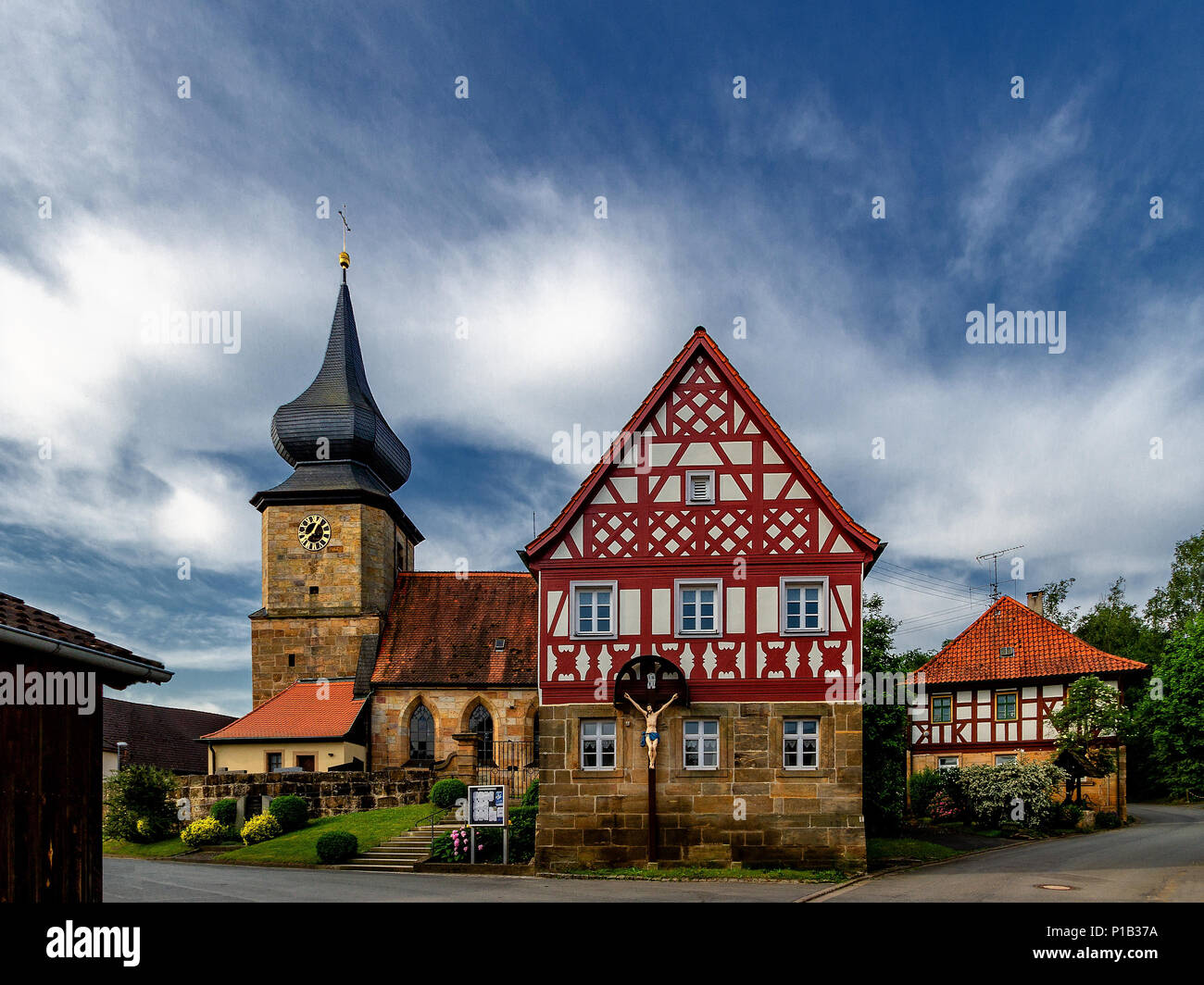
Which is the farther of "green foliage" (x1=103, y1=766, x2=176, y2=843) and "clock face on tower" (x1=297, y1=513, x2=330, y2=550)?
"clock face on tower" (x1=297, y1=513, x2=330, y2=550)

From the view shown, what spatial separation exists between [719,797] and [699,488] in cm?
669

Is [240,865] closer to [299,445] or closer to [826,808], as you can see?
[826,808]

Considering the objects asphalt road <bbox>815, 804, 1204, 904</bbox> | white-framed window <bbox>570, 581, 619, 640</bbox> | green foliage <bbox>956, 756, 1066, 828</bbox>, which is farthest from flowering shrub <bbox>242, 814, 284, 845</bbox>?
green foliage <bbox>956, 756, 1066, 828</bbox>

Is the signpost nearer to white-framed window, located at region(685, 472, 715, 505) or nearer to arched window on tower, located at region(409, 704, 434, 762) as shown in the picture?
white-framed window, located at region(685, 472, 715, 505)

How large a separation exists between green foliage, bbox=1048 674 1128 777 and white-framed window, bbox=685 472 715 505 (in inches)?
700

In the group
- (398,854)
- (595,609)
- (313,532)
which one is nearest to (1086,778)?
(595,609)

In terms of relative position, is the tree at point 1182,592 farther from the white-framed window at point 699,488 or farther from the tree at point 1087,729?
the white-framed window at point 699,488

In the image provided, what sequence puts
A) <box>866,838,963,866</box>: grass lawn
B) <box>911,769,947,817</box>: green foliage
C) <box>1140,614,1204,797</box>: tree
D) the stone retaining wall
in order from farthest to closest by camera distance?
<box>911,769,947,817</box>: green foliage, the stone retaining wall, <box>866,838,963,866</box>: grass lawn, <box>1140,614,1204,797</box>: tree

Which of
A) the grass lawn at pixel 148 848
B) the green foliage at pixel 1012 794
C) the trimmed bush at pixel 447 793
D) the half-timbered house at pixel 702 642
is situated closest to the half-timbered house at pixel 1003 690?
the green foliage at pixel 1012 794

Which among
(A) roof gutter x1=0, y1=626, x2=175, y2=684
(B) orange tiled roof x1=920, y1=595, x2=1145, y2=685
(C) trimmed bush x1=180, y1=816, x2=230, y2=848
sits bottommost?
(C) trimmed bush x1=180, y1=816, x2=230, y2=848

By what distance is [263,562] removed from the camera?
4369 centimetres

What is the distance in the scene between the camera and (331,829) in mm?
29953

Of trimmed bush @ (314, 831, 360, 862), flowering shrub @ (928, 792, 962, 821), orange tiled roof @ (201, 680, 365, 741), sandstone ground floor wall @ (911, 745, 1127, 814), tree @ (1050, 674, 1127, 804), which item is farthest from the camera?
orange tiled roof @ (201, 680, 365, 741)

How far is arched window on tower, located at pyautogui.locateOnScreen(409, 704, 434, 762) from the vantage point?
1576 inches
